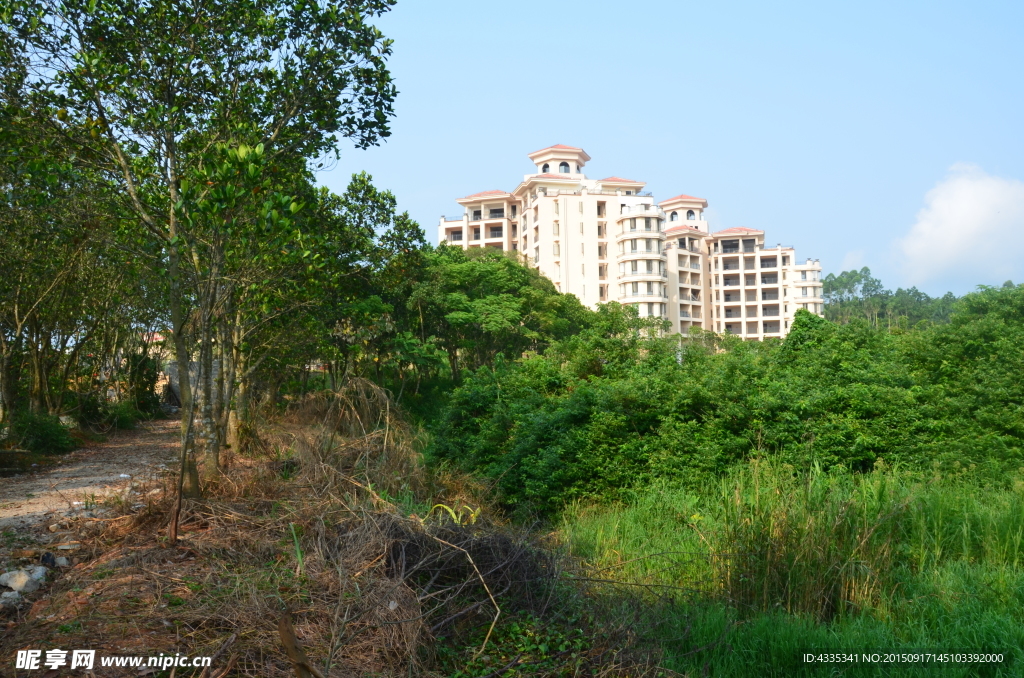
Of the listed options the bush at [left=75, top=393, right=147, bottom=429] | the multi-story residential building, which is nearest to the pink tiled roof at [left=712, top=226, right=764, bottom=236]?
the multi-story residential building

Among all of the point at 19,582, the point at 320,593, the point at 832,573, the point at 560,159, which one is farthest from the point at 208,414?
the point at 560,159

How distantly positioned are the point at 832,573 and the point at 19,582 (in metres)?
5.93

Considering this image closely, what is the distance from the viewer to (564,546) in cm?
689

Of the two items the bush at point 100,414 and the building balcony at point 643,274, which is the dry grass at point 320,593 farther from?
the building balcony at point 643,274

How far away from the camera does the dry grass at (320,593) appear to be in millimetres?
4449

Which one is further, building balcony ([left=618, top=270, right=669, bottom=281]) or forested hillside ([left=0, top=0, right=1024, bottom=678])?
building balcony ([left=618, top=270, right=669, bottom=281])

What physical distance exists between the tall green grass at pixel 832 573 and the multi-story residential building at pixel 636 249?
142 ft

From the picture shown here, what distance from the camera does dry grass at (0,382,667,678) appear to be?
445 cm

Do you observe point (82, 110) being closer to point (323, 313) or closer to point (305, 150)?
point (305, 150)

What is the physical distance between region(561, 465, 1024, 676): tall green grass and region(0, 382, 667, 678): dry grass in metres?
0.96

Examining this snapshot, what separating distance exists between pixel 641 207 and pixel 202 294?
52.4m

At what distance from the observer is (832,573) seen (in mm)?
5973

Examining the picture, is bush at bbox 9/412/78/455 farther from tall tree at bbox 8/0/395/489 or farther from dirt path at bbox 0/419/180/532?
tall tree at bbox 8/0/395/489

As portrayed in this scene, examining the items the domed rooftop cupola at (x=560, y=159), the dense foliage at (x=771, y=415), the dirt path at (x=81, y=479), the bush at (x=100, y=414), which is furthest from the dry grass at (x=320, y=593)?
the domed rooftop cupola at (x=560, y=159)
